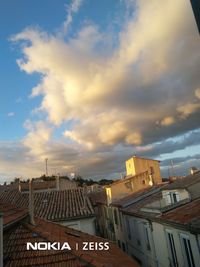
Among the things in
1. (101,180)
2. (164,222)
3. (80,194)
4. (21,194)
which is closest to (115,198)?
(80,194)

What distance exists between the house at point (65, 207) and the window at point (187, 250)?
10.1 metres

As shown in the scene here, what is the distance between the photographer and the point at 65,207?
23.7m

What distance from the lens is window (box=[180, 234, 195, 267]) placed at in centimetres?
1209

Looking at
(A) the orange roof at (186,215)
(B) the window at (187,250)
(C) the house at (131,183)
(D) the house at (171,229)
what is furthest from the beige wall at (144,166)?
(B) the window at (187,250)

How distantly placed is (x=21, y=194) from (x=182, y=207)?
1964 cm

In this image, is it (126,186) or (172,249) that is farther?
(126,186)

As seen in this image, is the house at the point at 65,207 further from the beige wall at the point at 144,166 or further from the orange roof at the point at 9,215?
the beige wall at the point at 144,166

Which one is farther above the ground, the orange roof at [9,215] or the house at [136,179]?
the house at [136,179]

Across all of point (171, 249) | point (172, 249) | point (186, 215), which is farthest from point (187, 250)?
point (171, 249)

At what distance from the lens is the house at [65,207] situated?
21.5m

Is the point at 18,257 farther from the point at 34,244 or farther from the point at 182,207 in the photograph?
the point at 182,207

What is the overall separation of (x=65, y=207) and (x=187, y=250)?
44.0 ft

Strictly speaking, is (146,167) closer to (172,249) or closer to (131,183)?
(131,183)

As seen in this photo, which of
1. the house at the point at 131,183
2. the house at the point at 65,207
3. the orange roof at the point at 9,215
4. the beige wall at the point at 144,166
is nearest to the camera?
the orange roof at the point at 9,215
